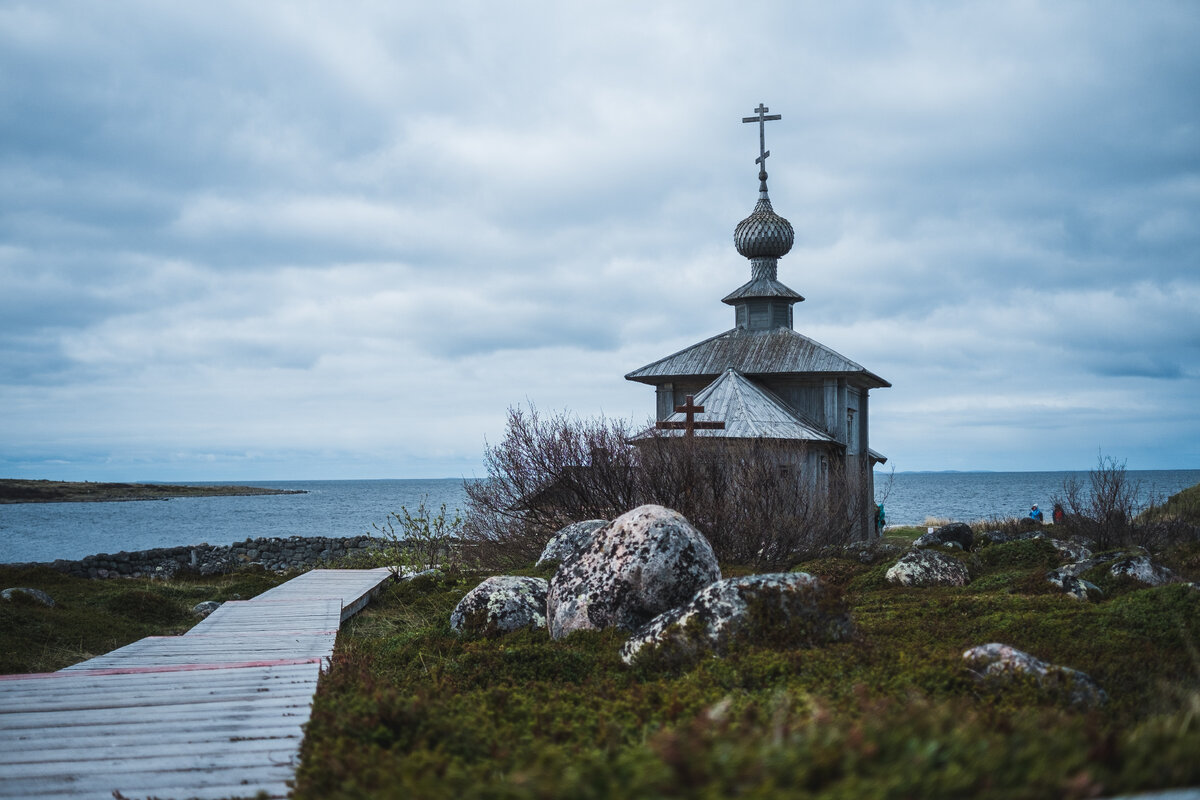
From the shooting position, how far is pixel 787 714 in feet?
15.4

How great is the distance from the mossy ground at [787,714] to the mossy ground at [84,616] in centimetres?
399

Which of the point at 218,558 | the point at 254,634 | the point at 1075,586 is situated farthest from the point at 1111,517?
the point at 218,558

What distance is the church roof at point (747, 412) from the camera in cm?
2425

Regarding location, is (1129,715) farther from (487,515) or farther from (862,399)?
(862,399)

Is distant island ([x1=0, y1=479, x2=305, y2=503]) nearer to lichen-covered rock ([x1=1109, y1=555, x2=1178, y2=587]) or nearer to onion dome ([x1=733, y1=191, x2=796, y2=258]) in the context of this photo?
onion dome ([x1=733, y1=191, x2=796, y2=258])

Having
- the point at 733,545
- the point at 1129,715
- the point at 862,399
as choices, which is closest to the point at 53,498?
the point at 862,399

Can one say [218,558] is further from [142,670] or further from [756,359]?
[142,670]

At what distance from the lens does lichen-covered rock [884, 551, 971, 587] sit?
45.6 feet

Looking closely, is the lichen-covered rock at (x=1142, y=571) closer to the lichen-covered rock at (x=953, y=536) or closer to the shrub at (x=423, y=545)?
the lichen-covered rock at (x=953, y=536)

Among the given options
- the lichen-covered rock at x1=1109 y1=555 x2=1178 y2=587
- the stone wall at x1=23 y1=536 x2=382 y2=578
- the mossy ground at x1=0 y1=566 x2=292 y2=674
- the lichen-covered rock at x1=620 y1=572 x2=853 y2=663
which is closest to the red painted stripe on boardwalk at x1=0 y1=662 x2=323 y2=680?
the mossy ground at x1=0 y1=566 x2=292 y2=674

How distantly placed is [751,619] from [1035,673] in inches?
87.5

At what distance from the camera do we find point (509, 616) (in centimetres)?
1052

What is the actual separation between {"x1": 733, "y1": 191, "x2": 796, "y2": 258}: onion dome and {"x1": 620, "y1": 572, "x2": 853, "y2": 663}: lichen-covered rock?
25033mm

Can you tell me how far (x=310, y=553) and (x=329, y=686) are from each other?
32524mm
